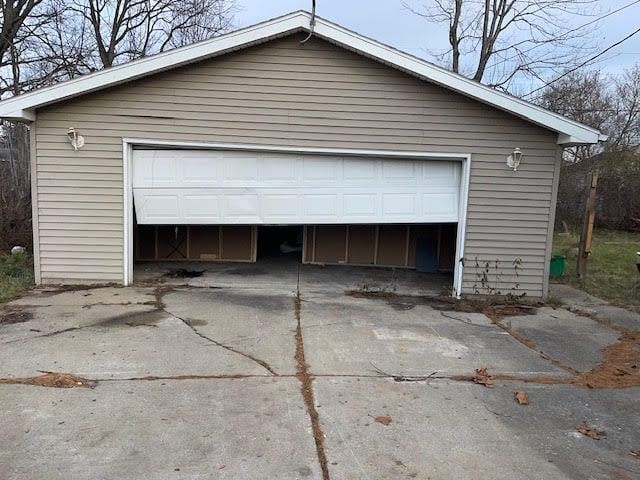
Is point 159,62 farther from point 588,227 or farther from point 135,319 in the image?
point 588,227

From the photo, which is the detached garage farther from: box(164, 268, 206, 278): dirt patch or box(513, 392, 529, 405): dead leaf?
box(513, 392, 529, 405): dead leaf

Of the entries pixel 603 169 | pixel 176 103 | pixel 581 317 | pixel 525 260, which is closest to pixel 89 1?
pixel 176 103

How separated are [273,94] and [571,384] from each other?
5595 millimetres

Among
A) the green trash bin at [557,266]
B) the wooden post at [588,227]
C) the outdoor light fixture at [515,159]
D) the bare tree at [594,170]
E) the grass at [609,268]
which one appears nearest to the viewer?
the outdoor light fixture at [515,159]

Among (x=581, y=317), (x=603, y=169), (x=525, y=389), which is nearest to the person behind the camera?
(x=525, y=389)

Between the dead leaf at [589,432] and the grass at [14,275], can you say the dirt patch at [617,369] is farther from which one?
the grass at [14,275]

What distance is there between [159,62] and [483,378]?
6052 mm

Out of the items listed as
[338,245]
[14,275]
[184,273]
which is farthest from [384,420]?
[338,245]

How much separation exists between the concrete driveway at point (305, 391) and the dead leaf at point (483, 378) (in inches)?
0.8

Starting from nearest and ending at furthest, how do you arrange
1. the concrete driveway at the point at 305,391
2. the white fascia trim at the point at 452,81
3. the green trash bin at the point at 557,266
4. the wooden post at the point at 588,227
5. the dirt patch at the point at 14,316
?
the concrete driveway at the point at 305,391 → the dirt patch at the point at 14,316 → the white fascia trim at the point at 452,81 → the wooden post at the point at 588,227 → the green trash bin at the point at 557,266

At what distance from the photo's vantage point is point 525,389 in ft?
13.8

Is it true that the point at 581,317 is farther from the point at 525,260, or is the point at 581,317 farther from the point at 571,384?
the point at 571,384

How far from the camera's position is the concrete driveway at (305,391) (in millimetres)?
2912

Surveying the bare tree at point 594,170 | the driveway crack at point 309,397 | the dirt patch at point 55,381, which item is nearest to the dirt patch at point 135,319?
the dirt patch at point 55,381
